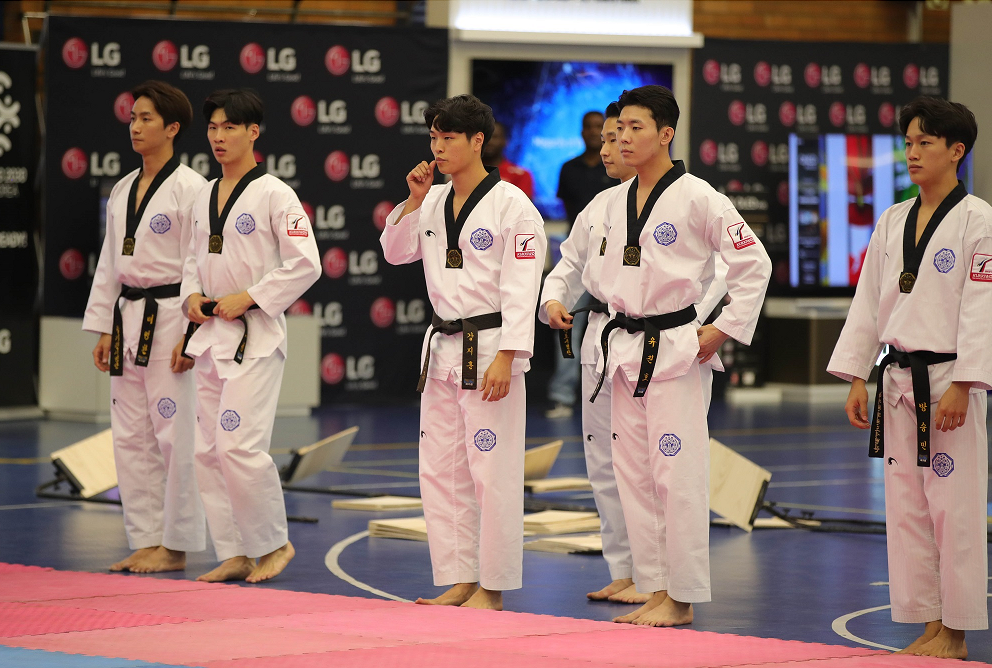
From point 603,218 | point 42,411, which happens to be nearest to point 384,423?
point 42,411

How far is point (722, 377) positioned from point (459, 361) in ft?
29.3

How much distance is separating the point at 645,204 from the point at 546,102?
8.06 meters

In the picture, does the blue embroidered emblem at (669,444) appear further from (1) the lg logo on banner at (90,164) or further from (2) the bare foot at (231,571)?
(1) the lg logo on banner at (90,164)

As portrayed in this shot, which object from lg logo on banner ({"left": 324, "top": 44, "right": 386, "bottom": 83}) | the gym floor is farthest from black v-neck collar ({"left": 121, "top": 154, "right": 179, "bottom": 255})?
lg logo on banner ({"left": 324, "top": 44, "right": 386, "bottom": 83})

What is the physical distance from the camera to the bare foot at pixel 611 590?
5060 mm

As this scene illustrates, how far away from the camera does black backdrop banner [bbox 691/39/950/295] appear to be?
13164 millimetres

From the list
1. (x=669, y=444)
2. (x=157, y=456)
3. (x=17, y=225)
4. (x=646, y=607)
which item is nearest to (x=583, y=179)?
(x=17, y=225)

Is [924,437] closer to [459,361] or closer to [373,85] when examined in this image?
[459,361]

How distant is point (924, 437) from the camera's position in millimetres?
4129

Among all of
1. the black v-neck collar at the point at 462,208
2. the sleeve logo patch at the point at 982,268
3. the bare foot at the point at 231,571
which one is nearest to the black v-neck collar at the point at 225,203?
the black v-neck collar at the point at 462,208

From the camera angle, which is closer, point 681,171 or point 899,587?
point 899,587

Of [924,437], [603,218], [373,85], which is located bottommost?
[924,437]

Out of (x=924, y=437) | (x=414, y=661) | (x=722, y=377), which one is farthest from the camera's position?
(x=722, y=377)

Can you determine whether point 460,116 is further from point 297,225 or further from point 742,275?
point 742,275
